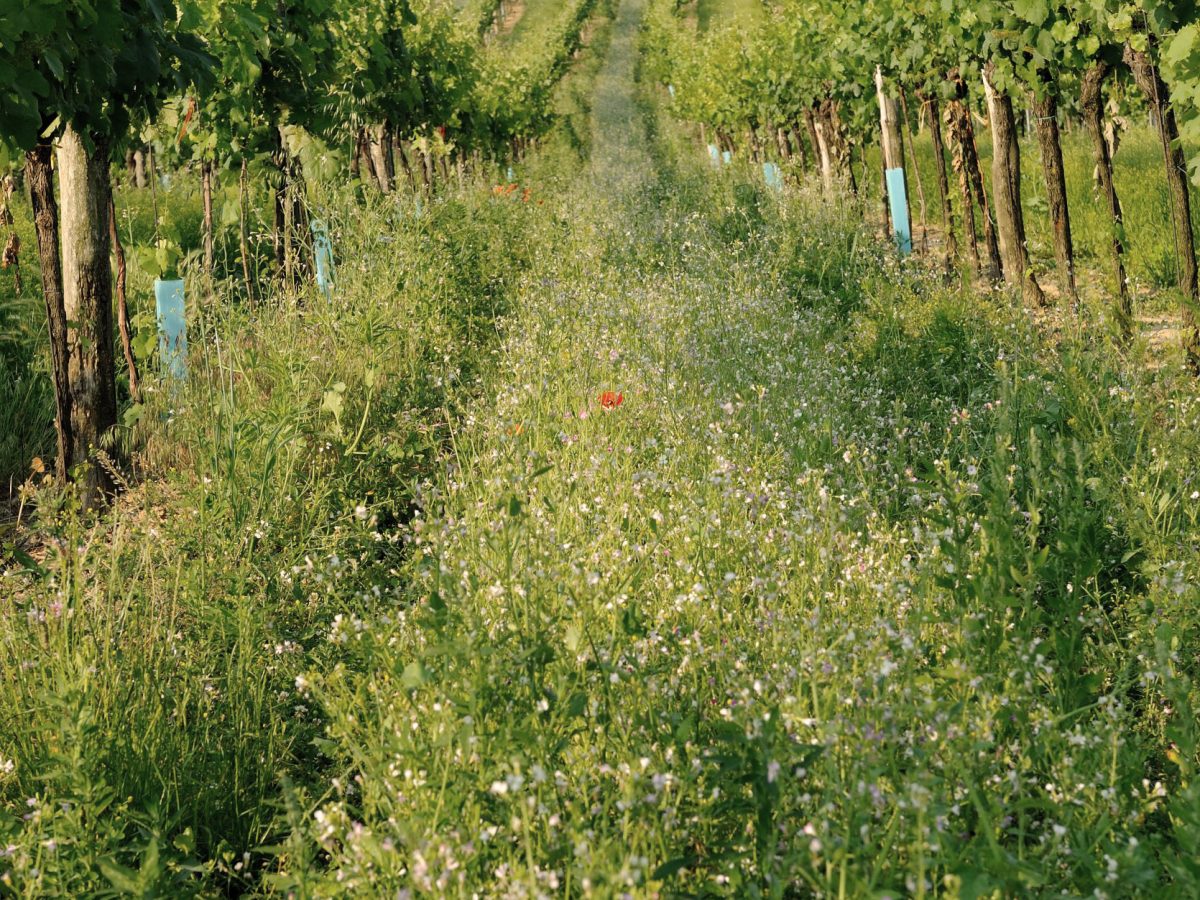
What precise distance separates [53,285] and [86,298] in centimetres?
17

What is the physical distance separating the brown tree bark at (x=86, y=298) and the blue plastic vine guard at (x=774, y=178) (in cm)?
716

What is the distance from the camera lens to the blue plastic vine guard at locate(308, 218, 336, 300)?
23.1 ft

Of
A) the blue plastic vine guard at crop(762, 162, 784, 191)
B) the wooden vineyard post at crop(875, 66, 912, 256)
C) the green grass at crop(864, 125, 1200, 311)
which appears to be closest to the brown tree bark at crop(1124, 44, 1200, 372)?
the green grass at crop(864, 125, 1200, 311)

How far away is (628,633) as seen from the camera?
2.47 meters

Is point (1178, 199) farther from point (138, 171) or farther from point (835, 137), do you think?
point (138, 171)

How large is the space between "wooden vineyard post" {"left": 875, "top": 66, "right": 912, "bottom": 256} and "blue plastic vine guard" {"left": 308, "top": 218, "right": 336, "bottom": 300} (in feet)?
15.9

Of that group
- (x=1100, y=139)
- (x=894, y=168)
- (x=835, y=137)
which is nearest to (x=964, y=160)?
(x=894, y=168)

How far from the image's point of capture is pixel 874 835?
2.13 m

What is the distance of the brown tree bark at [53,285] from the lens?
5.03 meters

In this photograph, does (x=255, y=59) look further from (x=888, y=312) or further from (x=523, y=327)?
(x=888, y=312)

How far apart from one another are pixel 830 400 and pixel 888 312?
6.14 ft

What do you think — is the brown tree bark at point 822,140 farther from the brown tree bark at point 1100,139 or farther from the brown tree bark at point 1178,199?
the brown tree bark at point 1178,199

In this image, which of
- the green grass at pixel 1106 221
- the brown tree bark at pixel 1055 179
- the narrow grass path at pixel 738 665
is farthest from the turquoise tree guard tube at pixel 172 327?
the brown tree bark at pixel 1055 179

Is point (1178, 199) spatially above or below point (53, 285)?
below
